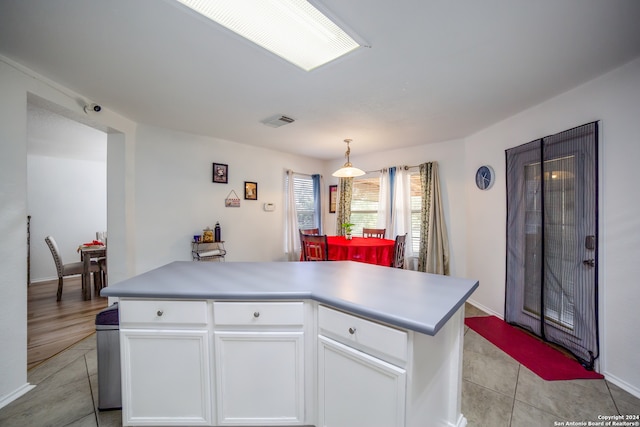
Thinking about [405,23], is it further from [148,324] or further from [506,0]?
[148,324]

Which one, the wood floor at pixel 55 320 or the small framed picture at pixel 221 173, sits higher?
the small framed picture at pixel 221 173

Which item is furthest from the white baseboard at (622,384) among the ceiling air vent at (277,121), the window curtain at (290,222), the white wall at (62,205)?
the white wall at (62,205)

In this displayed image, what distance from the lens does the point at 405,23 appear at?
141 centimetres

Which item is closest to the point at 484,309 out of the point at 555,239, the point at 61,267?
the point at 555,239

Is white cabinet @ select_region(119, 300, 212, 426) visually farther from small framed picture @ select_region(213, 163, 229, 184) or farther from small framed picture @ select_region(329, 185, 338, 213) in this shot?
small framed picture @ select_region(329, 185, 338, 213)

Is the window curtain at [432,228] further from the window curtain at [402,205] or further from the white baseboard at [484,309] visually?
the white baseboard at [484,309]

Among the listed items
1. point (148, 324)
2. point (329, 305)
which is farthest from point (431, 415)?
point (148, 324)

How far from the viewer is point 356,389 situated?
1.11m

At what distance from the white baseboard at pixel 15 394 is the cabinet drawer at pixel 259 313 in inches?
70.1

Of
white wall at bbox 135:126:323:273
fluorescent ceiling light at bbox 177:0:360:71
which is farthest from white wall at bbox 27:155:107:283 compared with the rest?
fluorescent ceiling light at bbox 177:0:360:71

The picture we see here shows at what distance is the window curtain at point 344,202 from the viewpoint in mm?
4824

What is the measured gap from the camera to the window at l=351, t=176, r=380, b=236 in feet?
15.4

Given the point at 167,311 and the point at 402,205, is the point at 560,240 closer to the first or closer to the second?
the point at 402,205

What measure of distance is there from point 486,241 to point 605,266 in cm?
129
